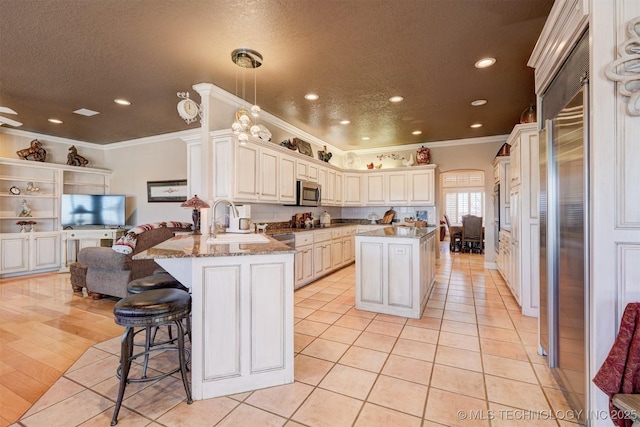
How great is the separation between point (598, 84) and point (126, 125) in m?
6.06

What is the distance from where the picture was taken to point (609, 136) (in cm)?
133

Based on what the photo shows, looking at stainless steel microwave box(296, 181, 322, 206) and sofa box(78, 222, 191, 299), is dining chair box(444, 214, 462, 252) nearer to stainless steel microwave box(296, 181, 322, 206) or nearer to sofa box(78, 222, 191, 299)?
stainless steel microwave box(296, 181, 322, 206)

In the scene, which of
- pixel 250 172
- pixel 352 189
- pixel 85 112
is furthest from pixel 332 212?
pixel 85 112

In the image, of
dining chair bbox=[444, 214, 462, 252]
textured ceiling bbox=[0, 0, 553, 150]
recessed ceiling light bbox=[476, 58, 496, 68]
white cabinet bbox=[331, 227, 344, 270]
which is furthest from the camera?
dining chair bbox=[444, 214, 462, 252]

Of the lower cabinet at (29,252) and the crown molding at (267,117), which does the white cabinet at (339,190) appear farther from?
the lower cabinet at (29,252)

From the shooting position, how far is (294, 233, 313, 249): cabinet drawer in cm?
423

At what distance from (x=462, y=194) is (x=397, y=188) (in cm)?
622

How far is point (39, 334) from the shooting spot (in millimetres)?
2820

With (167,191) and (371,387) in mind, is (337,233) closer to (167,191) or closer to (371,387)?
(167,191)

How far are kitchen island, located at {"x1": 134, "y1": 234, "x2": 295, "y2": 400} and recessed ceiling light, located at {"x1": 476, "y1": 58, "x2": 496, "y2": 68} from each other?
2730mm

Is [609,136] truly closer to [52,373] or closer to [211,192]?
[211,192]

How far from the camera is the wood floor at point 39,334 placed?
1967 millimetres

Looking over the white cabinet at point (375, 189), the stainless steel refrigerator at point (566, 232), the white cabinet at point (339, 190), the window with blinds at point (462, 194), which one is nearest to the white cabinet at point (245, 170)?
the white cabinet at point (339, 190)

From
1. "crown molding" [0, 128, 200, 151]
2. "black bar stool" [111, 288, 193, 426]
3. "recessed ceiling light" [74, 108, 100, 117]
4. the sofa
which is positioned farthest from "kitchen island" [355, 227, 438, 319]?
"recessed ceiling light" [74, 108, 100, 117]
